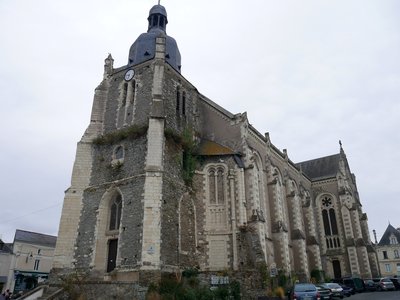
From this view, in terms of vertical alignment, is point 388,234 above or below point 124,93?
below

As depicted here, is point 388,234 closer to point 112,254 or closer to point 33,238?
point 112,254

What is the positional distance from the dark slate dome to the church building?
0.36 feet

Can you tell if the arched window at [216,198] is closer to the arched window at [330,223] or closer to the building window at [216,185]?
the building window at [216,185]

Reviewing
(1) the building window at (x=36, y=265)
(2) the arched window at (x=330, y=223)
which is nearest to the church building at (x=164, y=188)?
(2) the arched window at (x=330, y=223)

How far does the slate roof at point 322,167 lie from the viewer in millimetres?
41191

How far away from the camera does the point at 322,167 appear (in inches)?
1692

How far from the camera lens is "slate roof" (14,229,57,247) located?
4303 centimetres

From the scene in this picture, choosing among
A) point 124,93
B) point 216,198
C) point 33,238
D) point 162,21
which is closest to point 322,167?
point 216,198

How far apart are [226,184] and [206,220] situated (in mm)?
2804

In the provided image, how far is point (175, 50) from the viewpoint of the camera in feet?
94.2

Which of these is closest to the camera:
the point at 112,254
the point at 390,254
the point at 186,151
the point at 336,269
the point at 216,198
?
the point at 112,254

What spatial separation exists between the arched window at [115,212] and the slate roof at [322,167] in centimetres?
2584

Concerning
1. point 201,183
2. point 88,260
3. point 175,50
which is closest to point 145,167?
point 201,183

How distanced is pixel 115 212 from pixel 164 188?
3848mm
